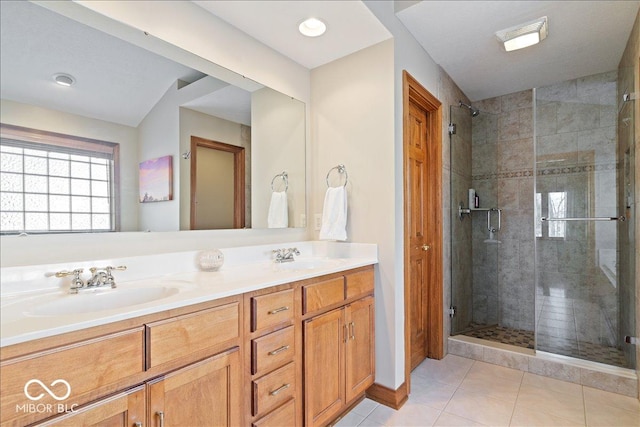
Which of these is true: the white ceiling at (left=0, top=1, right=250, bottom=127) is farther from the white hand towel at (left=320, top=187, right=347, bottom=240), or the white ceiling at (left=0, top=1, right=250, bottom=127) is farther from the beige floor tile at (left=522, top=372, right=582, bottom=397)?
the beige floor tile at (left=522, top=372, right=582, bottom=397)

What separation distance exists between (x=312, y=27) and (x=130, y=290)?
1700mm

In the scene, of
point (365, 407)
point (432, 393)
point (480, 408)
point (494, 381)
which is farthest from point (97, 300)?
point (494, 381)

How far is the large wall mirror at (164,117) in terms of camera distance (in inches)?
48.0

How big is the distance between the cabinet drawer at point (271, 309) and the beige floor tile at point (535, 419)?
1502 millimetres

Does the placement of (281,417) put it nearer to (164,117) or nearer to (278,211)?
(278,211)

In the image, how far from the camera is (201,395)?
109 centimetres

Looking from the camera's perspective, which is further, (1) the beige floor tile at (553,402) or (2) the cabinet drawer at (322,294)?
(1) the beige floor tile at (553,402)

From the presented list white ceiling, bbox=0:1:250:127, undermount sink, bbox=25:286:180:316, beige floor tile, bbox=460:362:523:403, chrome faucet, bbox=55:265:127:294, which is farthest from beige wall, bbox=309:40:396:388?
chrome faucet, bbox=55:265:127:294

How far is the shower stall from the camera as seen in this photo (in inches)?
94.3

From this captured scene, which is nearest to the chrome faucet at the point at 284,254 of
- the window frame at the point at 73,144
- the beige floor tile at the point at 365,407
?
the window frame at the point at 73,144

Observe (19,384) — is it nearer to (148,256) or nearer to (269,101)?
(148,256)

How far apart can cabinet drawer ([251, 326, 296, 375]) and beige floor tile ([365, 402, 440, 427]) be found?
2.76ft

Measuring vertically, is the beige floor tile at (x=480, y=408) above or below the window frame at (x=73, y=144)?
below
